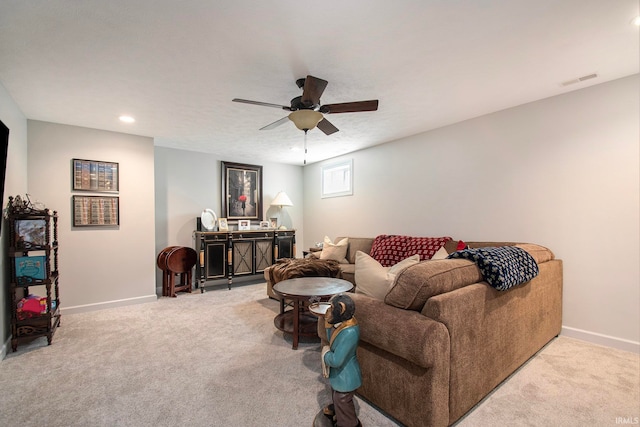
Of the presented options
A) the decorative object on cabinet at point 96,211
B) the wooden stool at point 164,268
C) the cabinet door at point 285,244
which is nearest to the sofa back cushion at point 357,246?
the cabinet door at point 285,244

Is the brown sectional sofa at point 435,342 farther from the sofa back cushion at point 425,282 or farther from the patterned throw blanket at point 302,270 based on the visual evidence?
the patterned throw blanket at point 302,270

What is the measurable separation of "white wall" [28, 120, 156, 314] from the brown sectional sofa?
3.34 metres

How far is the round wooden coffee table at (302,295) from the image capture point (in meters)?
2.59

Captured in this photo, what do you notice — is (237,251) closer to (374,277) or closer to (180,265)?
(180,265)

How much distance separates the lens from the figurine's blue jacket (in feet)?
4.69

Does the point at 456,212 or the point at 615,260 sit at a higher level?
the point at 456,212

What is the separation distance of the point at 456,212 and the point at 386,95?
1803 mm

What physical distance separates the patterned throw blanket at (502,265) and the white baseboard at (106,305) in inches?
162

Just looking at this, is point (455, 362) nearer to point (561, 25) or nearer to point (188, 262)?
point (561, 25)

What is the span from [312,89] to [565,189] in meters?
2.65

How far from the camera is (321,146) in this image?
4727 mm

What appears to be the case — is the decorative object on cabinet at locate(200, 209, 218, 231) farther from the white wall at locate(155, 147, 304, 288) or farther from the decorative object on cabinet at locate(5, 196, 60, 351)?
the decorative object on cabinet at locate(5, 196, 60, 351)

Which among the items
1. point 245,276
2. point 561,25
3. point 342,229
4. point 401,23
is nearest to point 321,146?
point 342,229

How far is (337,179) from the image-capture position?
5570mm
